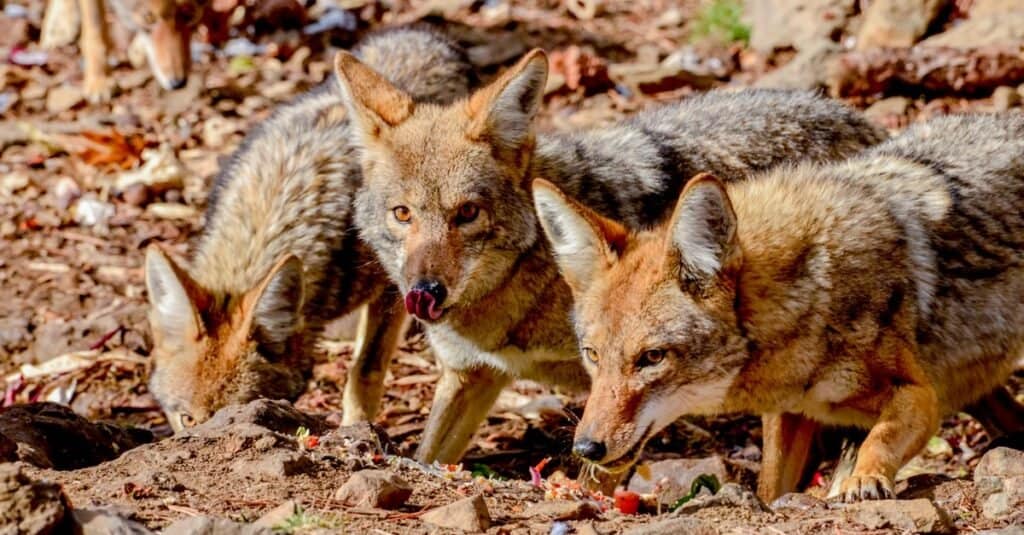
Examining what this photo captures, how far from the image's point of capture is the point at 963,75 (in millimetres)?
10500

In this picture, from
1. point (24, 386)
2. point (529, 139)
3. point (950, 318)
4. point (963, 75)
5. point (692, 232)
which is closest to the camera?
point (692, 232)

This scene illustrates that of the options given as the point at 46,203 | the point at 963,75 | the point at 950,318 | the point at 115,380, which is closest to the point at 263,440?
the point at 950,318

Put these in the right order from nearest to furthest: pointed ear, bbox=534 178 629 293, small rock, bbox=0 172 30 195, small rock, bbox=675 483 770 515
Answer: small rock, bbox=675 483 770 515, pointed ear, bbox=534 178 629 293, small rock, bbox=0 172 30 195

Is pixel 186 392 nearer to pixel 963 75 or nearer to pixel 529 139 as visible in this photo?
pixel 529 139

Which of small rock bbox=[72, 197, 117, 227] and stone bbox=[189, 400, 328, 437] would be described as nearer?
stone bbox=[189, 400, 328, 437]

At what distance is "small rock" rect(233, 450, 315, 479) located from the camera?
16.2 feet

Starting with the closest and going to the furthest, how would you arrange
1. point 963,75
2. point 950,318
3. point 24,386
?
1. point 950,318
2. point 24,386
3. point 963,75

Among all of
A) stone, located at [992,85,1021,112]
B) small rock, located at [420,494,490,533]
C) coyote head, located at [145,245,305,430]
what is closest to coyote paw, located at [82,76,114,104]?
coyote head, located at [145,245,305,430]

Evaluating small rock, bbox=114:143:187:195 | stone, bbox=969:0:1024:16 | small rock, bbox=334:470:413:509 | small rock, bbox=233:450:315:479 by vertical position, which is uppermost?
stone, bbox=969:0:1024:16

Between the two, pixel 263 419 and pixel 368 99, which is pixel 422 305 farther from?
pixel 368 99

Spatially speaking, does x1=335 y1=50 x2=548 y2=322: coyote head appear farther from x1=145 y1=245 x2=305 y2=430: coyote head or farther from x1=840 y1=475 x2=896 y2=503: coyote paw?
x1=840 y1=475 x2=896 y2=503: coyote paw

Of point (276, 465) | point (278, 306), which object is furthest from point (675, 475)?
point (276, 465)

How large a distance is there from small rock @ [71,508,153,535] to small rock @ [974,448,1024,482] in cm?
320

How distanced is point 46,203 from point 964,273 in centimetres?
740
